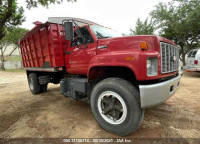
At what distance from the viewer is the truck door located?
2730 millimetres

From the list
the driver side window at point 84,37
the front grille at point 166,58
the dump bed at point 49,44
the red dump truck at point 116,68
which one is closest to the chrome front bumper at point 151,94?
the red dump truck at point 116,68

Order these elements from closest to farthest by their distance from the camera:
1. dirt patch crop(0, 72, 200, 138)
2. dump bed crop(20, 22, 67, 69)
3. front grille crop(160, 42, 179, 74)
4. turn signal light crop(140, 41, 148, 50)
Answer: turn signal light crop(140, 41, 148, 50), front grille crop(160, 42, 179, 74), dirt patch crop(0, 72, 200, 138), dump bed crop(20, 22, 67, 69)

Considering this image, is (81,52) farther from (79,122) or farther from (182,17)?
(182,17)

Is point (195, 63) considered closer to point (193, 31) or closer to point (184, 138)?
point (193, 31)

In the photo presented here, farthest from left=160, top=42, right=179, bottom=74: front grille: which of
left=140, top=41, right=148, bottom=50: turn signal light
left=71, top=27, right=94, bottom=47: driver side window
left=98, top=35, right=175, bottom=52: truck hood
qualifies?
left=71, top=27, right=94, bottom=47: driver side window

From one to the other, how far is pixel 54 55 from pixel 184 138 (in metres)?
3.38

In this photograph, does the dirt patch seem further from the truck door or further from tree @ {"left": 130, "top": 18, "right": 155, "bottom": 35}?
tree @ {"left": 130, "top": 18, "right": 155, "bottom": 35}

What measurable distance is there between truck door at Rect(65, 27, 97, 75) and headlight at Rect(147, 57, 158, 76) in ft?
3.92

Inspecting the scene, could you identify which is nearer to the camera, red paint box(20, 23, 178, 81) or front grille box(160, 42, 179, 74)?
red paint box(20, 23, 178, 81)

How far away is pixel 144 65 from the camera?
71.4 inches

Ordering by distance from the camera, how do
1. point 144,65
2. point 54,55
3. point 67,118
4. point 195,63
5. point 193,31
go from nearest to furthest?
point 144,65, point 67,118, point 54,55, point 195,63, point 193,31

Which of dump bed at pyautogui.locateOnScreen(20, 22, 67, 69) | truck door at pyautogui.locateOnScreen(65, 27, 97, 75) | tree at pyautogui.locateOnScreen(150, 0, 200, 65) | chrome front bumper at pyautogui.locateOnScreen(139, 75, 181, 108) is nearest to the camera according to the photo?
chrome front bumper at pyautogui.locateOnScreen(139, 75, 181, 108)

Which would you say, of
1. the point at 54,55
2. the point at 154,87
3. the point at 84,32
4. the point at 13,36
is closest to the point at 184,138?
the point at 154,87

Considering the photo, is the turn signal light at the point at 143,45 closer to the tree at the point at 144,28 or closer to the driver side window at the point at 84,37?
the driver side window at the point at 84,37
